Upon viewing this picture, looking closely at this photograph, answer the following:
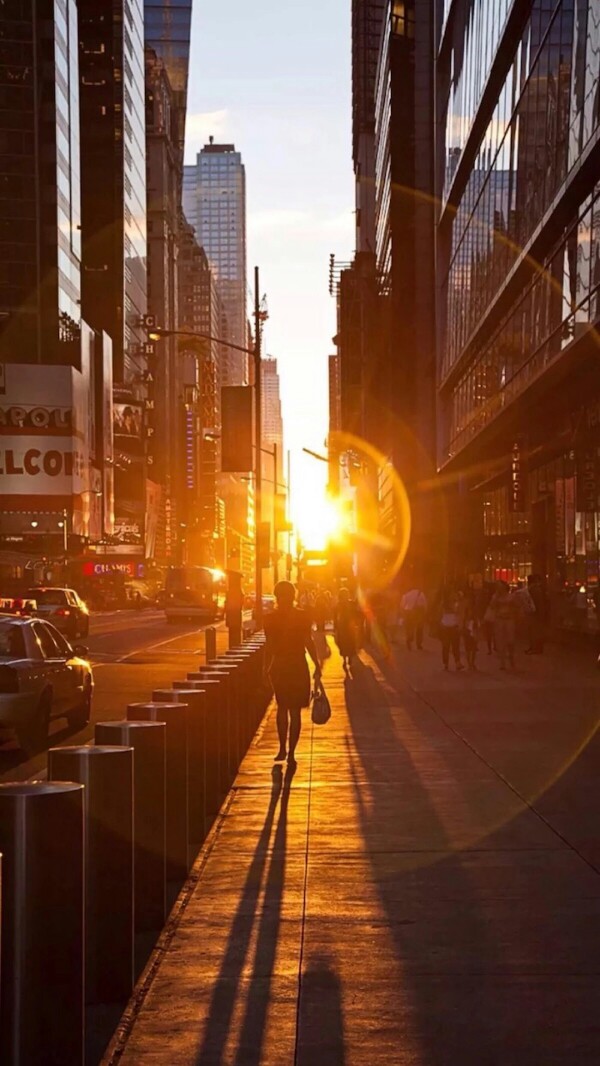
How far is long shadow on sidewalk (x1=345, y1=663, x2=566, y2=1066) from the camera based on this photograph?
5.72 metres

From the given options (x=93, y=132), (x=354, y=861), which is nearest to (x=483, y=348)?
(x=354, y=861)

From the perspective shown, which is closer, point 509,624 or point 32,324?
point 509,624

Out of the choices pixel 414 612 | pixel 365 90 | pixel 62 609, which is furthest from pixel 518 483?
pixel 365 90

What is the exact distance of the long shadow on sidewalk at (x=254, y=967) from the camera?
5.77m

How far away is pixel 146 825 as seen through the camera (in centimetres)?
776

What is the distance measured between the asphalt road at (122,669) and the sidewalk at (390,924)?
264 centimetres

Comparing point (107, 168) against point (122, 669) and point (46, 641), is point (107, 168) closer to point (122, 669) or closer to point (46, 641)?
point (122, 669)

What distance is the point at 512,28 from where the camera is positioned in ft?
113

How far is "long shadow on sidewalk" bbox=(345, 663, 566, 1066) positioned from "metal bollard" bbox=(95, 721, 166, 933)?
1.16 m

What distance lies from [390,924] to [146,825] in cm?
128

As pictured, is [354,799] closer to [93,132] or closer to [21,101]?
[21,101]

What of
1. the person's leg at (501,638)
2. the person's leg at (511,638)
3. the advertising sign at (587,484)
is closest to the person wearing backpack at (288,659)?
the person's leg at (511,638)

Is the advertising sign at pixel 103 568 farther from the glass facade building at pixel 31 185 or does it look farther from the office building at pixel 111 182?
the office building at pixel 111 182

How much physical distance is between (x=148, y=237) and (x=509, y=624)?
160 m
